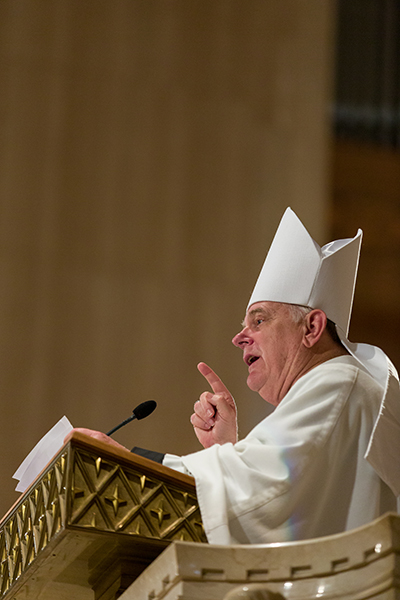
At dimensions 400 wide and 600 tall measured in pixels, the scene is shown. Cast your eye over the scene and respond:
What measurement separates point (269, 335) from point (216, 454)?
0.66 meters

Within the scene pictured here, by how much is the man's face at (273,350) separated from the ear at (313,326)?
0.06 ft

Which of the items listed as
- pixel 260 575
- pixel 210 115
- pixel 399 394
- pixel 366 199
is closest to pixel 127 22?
pixel 210 115

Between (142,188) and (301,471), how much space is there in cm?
460

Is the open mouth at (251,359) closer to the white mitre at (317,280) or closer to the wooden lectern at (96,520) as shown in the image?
the white mitre at (317,280)

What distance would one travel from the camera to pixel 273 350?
8.91ft

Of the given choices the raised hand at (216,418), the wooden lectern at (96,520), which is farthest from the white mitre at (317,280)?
the wooden lectern at (96,520)

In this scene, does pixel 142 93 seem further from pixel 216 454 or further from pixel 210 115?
pixel 216 454

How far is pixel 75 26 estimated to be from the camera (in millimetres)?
6520

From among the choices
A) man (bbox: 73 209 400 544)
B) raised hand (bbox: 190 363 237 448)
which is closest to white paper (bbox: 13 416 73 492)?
man (bbox: 73 209 400 544)

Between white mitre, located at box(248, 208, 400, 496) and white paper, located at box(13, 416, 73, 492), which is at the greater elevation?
white mitre, located at box(248, 208, 400, 496)

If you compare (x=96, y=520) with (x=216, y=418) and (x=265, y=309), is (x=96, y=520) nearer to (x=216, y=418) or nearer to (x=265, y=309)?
(x=216, y=418)

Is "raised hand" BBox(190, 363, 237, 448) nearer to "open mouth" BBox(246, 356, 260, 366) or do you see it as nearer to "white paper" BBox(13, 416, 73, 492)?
"open mouth" BBox(246, 356, 260, 366)

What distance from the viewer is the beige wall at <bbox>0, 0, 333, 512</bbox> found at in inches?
233

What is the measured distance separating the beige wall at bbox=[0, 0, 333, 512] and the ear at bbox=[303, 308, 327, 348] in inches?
126
